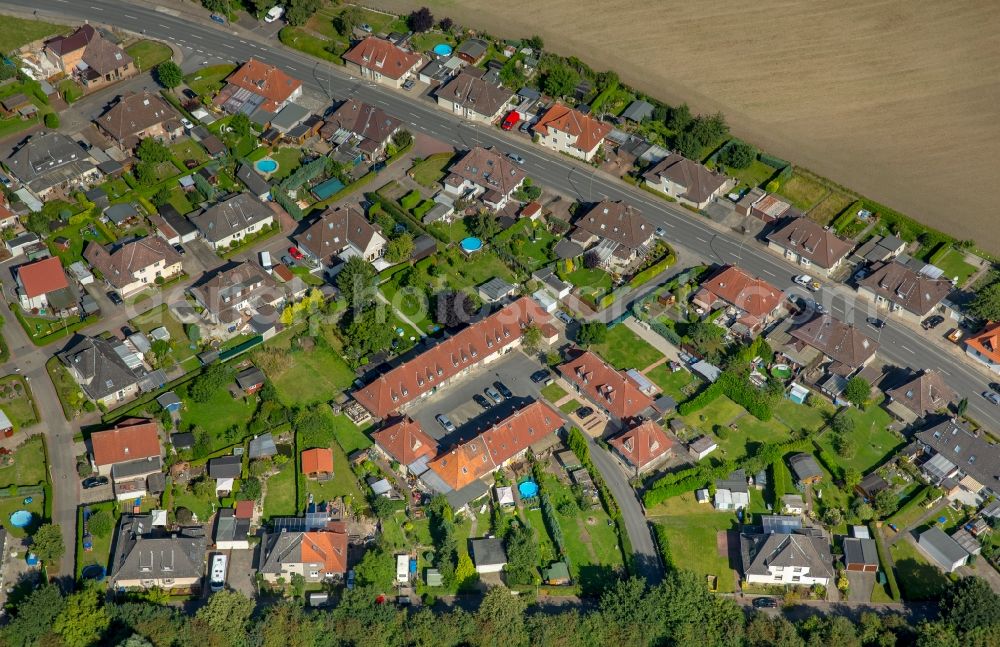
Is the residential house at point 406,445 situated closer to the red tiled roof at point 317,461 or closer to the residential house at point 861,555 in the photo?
the red tiled roof at point 317,461

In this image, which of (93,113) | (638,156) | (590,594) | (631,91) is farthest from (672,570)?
(93,113)

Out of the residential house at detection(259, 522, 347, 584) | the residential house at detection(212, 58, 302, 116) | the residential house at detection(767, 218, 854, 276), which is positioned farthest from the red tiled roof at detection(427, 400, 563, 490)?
the residential house at detection(212, 58, 302, 116)

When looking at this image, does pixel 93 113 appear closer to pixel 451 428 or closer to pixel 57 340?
pixel 57 340

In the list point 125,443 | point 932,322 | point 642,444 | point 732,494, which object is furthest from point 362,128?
point 932,322

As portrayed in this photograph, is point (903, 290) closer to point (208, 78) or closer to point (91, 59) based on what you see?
point (208, 78)

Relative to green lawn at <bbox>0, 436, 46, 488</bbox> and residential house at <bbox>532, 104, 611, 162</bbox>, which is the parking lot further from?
residential house at <bbox>532, 104, 611, 162</bbox>
